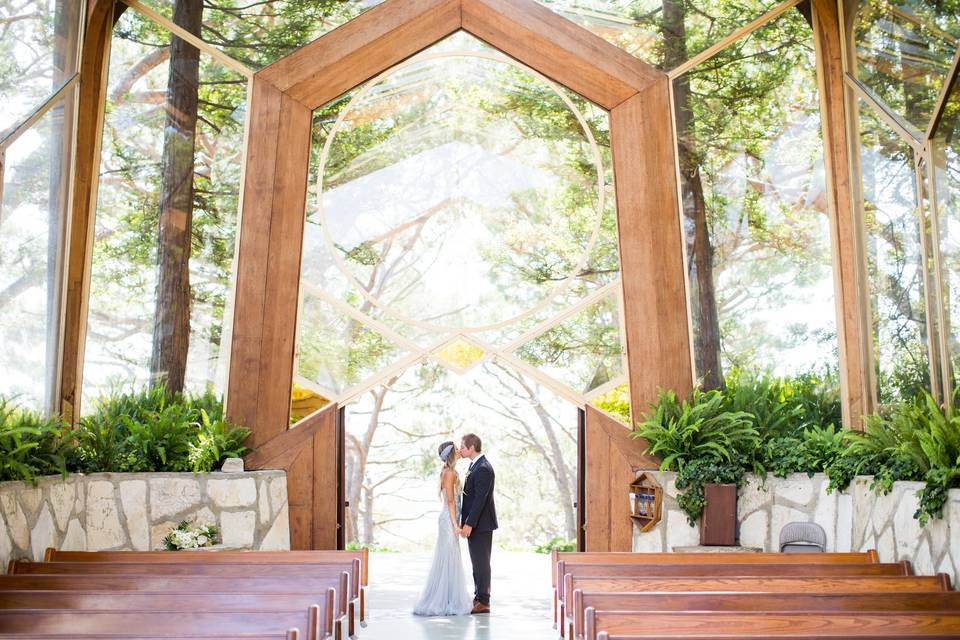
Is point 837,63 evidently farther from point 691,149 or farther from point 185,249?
point 185,249

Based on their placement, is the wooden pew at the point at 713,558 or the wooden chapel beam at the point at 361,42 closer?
the wooden pew at the point at 713,558

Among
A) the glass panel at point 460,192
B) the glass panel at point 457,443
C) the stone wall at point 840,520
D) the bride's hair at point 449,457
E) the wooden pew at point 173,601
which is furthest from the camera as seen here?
the glass panel at point 457,443

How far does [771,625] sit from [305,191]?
6.18 metres

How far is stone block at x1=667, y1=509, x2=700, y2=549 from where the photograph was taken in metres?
8.30

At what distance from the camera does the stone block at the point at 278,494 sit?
833 cm

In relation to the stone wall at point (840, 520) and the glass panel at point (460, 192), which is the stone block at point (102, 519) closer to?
the glass panel at point (460, 192)

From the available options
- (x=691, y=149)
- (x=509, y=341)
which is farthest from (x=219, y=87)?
(x=691, y=149)

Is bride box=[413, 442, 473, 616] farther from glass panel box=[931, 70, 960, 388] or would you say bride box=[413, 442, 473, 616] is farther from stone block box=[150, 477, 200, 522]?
glass panel box=[931, 70, 960, 388]

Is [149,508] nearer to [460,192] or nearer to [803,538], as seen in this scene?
[460,192]

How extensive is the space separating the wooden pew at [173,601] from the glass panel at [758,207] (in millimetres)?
5562

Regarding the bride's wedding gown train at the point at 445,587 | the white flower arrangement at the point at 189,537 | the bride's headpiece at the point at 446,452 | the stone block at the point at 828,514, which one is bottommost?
the bride's wedding gown train at the point at 445,587

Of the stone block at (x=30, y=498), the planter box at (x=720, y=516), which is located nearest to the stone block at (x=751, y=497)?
the planter box at (x=720, y=516)

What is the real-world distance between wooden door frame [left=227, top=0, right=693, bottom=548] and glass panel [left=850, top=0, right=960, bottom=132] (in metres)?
1.76

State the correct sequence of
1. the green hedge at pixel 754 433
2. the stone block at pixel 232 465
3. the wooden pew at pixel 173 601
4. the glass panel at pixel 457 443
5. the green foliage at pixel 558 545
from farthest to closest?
the glass panel at pixel 457 443 < the green foliage at pixel 558 545 < the stone block at pixel 232 465 < the green hedge at pixel 754 433 < the wooden pew at pixel 173 601
